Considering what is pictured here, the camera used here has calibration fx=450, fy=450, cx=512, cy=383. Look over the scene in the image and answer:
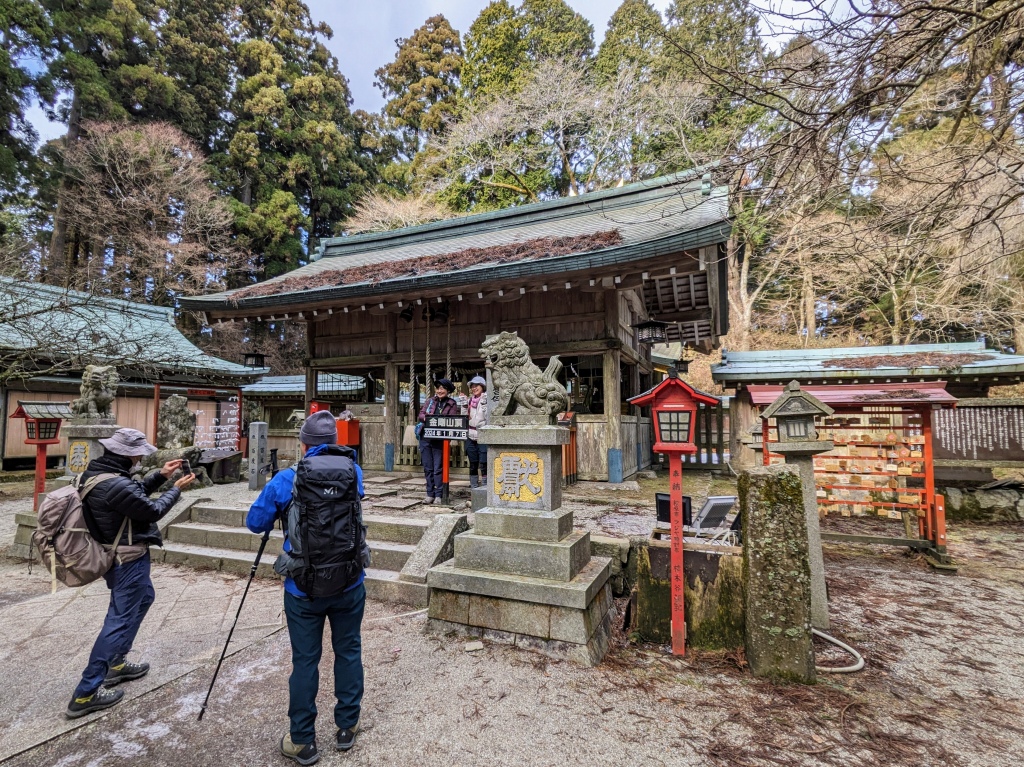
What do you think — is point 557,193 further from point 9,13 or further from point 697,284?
point 9,13

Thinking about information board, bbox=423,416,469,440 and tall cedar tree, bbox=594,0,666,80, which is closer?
information board, bbox=423,416,469,440

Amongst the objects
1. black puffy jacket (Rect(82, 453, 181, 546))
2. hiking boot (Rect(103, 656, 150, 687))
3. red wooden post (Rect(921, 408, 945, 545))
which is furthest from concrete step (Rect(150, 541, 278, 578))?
red wooden post (Rect(921, 408, 945, 545))

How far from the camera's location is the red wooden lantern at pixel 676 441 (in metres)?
3.44

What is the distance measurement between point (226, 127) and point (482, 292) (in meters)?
23.5

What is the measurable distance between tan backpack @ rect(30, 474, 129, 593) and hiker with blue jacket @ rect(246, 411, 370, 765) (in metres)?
1.30

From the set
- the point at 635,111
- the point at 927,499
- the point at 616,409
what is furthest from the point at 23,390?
the point at 635,111

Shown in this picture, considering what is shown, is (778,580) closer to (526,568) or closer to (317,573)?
(526,568)

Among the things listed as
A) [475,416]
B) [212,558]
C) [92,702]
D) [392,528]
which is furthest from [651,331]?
[92,702]

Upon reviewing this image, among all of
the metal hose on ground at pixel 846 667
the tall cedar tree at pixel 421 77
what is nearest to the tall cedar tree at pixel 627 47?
the tall cedar tree at pixel 421 77

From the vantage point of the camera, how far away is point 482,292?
8094 millimetres

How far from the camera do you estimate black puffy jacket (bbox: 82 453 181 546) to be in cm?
281

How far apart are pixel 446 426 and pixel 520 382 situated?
2684mm

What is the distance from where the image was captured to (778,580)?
3047mm

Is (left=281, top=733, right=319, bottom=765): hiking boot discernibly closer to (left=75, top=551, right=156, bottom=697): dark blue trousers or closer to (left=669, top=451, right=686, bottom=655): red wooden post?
(left=75, top=551, right=156, bottom=697): dark blue trousers
